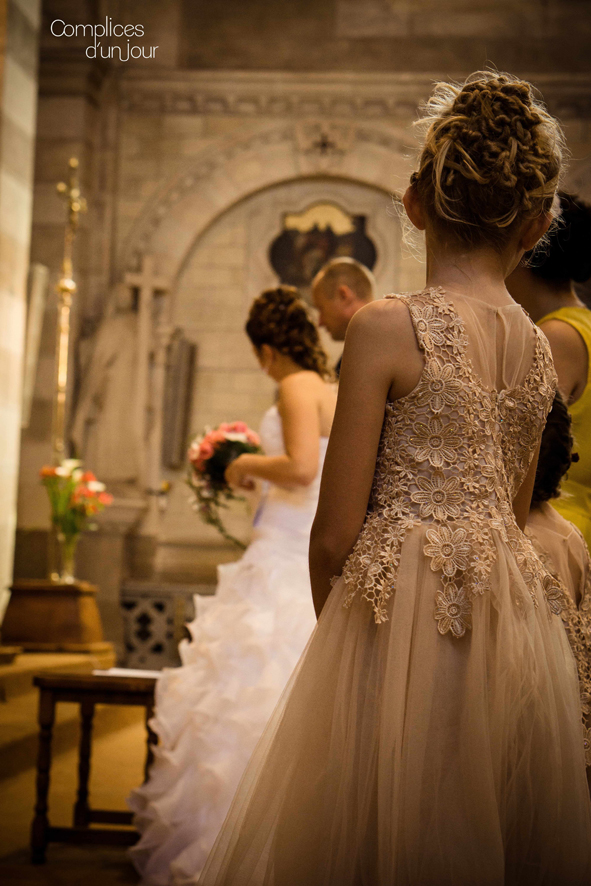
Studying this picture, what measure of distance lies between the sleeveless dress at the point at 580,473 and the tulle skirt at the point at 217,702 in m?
1.23

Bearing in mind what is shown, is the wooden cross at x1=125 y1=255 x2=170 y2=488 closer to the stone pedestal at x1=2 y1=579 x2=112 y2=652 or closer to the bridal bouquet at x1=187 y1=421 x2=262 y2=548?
the stone pedestal at x1=2 y1=579 x2=112 y2=652

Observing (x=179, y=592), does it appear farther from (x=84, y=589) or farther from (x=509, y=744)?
(x=509, y=744)

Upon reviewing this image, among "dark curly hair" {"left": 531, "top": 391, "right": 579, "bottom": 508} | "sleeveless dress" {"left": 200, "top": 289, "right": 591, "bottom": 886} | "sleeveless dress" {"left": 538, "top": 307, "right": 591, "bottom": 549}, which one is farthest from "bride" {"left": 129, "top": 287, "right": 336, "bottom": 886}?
"sleeveless dress" {"left": 200, "top": 289, "right": 591, "bottom": 886}

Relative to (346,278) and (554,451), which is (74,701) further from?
(554,451)

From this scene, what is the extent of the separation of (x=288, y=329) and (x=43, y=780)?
2.03 metres

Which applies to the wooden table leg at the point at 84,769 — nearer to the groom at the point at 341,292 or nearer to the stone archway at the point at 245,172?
the groom at the point at 341,292

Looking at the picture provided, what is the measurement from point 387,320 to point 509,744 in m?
0.66

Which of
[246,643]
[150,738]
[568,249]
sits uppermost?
[568,249]

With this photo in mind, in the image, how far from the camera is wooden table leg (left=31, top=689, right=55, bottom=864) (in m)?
3.64

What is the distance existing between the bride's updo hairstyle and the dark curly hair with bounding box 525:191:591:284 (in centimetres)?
73

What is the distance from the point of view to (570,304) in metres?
2.25

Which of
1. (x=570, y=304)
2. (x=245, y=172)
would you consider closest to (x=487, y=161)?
(x=570, y=304)

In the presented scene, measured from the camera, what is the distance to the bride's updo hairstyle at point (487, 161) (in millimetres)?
1425

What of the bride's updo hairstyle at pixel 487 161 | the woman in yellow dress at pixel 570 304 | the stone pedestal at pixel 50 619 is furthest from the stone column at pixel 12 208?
the bride's updo hairstyle at pixel 487 161
